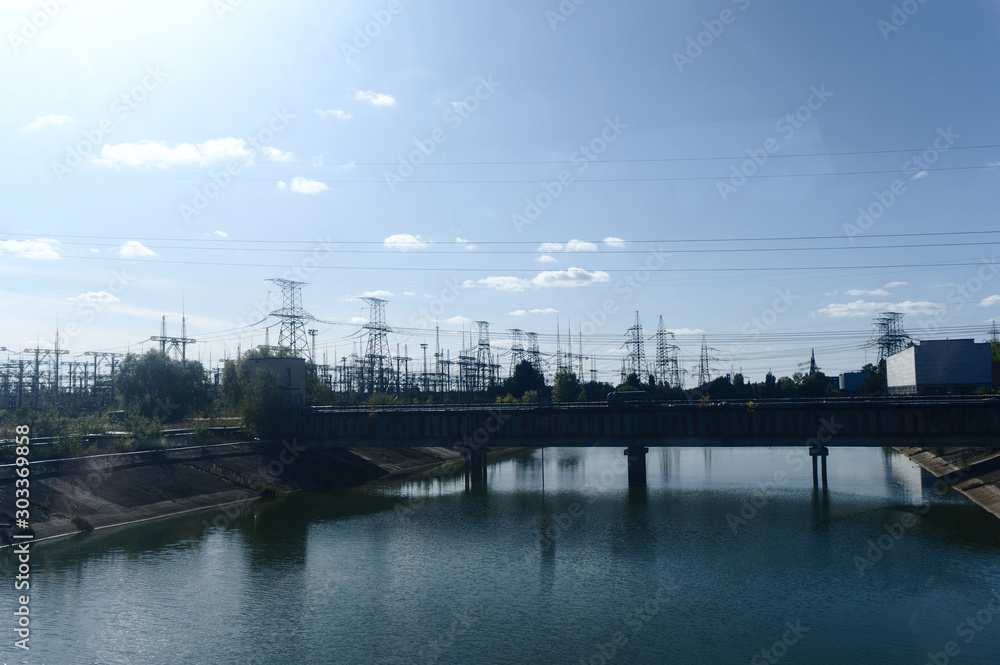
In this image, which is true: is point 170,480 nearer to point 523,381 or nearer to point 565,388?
point 565,388

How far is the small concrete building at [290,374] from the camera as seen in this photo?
83375 millimetres

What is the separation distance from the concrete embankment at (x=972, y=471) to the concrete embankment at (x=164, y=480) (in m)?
60.9

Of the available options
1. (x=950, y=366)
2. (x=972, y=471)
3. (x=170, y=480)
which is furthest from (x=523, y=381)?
(x=170, y=480)

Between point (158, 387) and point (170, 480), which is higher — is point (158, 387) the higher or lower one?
the higher one

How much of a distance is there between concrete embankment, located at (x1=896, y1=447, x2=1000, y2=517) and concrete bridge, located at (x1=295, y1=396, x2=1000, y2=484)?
4813 millimetres

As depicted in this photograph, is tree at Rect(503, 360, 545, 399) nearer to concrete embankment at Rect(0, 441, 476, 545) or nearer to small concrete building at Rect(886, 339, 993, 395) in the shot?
concrete embankment at Rect(0, 441, 476, 545)

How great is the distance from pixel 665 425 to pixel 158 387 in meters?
74.6

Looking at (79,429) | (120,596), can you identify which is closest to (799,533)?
(120,596)

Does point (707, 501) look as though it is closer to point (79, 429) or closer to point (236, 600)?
point (236, 600)

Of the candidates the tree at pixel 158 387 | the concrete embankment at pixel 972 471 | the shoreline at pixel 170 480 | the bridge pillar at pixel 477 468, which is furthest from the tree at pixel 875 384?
the tree at pixel 158 387

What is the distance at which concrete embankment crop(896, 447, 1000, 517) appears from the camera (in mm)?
58312

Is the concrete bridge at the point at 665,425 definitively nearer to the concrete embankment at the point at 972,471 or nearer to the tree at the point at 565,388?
the concrete embankment at the point at 972,471

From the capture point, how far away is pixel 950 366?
9075 cm

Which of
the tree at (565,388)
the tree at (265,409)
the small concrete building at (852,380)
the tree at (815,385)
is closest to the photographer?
the tree at (265,409)
